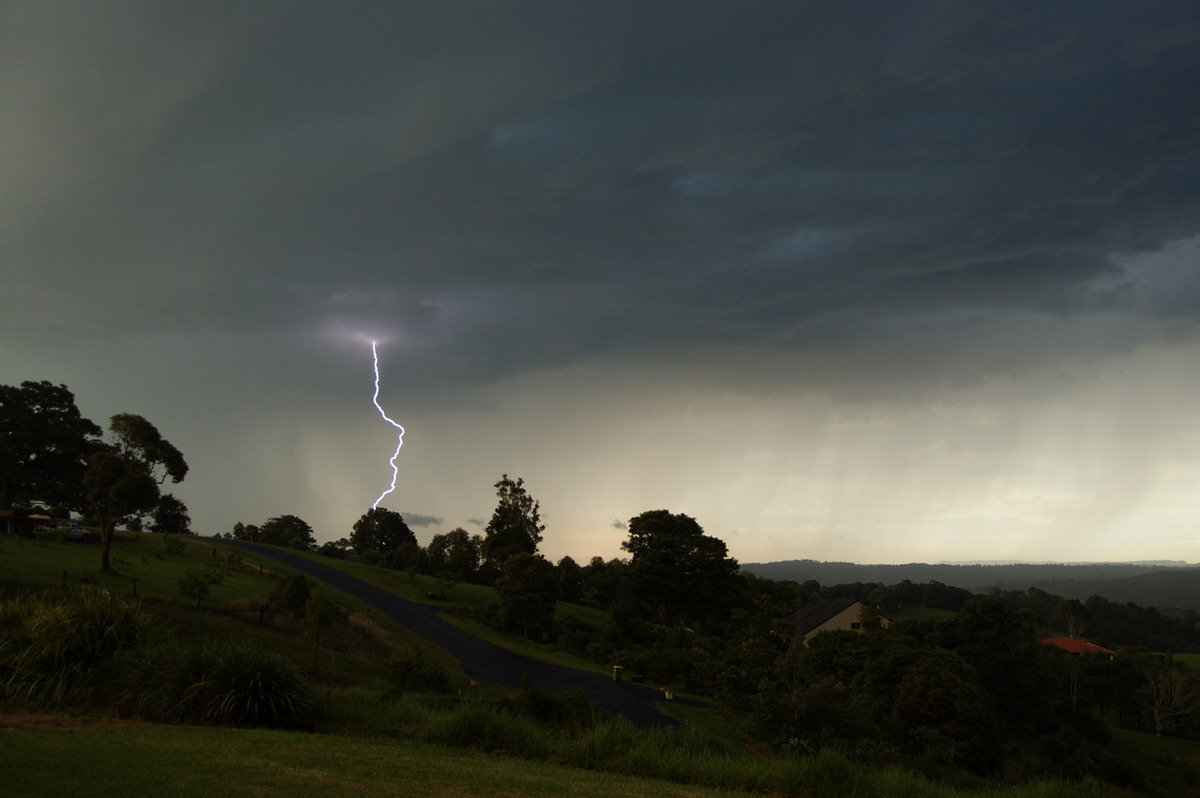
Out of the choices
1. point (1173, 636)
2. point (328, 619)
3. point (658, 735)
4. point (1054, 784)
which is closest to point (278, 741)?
point (658, 735)

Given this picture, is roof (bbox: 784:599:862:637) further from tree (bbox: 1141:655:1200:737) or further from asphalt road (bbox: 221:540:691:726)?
asphalt road (bbox: 221:540:691:726)

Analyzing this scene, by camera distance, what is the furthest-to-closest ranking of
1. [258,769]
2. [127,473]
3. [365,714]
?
[127,473] < [365,714] < [258,769]

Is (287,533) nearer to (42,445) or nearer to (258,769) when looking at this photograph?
(42,445)

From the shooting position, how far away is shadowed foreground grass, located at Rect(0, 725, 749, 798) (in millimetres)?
7922

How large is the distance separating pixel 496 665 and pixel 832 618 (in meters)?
38.4

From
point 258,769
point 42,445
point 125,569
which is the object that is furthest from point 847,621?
point 42,445

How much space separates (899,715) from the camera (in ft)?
116

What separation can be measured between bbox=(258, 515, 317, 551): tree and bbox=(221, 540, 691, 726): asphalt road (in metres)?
33.6

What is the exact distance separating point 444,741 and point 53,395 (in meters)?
63.3

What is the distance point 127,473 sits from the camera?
35.2m

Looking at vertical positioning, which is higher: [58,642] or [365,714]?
[58,642]

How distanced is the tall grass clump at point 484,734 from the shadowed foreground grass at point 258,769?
76cm

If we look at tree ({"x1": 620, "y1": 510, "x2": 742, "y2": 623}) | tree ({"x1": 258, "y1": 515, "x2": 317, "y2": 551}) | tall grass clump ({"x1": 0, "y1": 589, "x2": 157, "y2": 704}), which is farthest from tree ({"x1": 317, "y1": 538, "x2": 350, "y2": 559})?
tall grass clump ({"x1": 0, "y1": 589, "x2": 157, "y2": 704})

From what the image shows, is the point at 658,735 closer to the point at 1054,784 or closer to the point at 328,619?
the point at 1054,784
